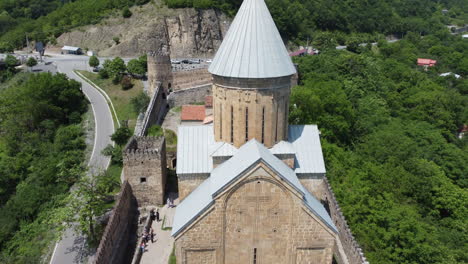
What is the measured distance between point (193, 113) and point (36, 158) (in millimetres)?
12850

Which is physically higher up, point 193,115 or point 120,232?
point 120,232

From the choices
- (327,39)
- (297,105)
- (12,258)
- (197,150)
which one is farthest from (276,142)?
(327,39)

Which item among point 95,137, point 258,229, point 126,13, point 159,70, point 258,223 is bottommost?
point 95,137

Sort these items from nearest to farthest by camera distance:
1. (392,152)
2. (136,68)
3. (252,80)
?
(252,80), (392,152), (136,68)

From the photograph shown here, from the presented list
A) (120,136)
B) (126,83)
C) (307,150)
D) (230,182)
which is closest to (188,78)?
(126,83)

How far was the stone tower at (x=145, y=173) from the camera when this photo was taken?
19.5 m

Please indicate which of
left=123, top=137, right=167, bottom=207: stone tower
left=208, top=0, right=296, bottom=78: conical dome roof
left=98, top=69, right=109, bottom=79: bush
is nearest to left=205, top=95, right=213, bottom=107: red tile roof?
left=123, top=137, right=167, bottom=207: stone tower

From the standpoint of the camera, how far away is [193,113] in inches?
1197

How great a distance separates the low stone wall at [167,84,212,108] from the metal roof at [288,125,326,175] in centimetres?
2021

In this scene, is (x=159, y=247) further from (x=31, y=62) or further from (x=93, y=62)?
(x=31, y=62)

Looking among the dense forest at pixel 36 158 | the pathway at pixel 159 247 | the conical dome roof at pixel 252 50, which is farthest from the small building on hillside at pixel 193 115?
the conical dome roof at pixel 252 50

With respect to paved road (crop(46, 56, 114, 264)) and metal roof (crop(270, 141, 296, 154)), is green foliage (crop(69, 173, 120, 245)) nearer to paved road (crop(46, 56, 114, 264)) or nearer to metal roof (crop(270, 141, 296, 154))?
paved road (crop(46, 56, 114, 264))

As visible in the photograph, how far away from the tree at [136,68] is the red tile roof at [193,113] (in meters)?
12.4

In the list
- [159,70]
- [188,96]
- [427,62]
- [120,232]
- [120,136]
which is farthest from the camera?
[427,62]
